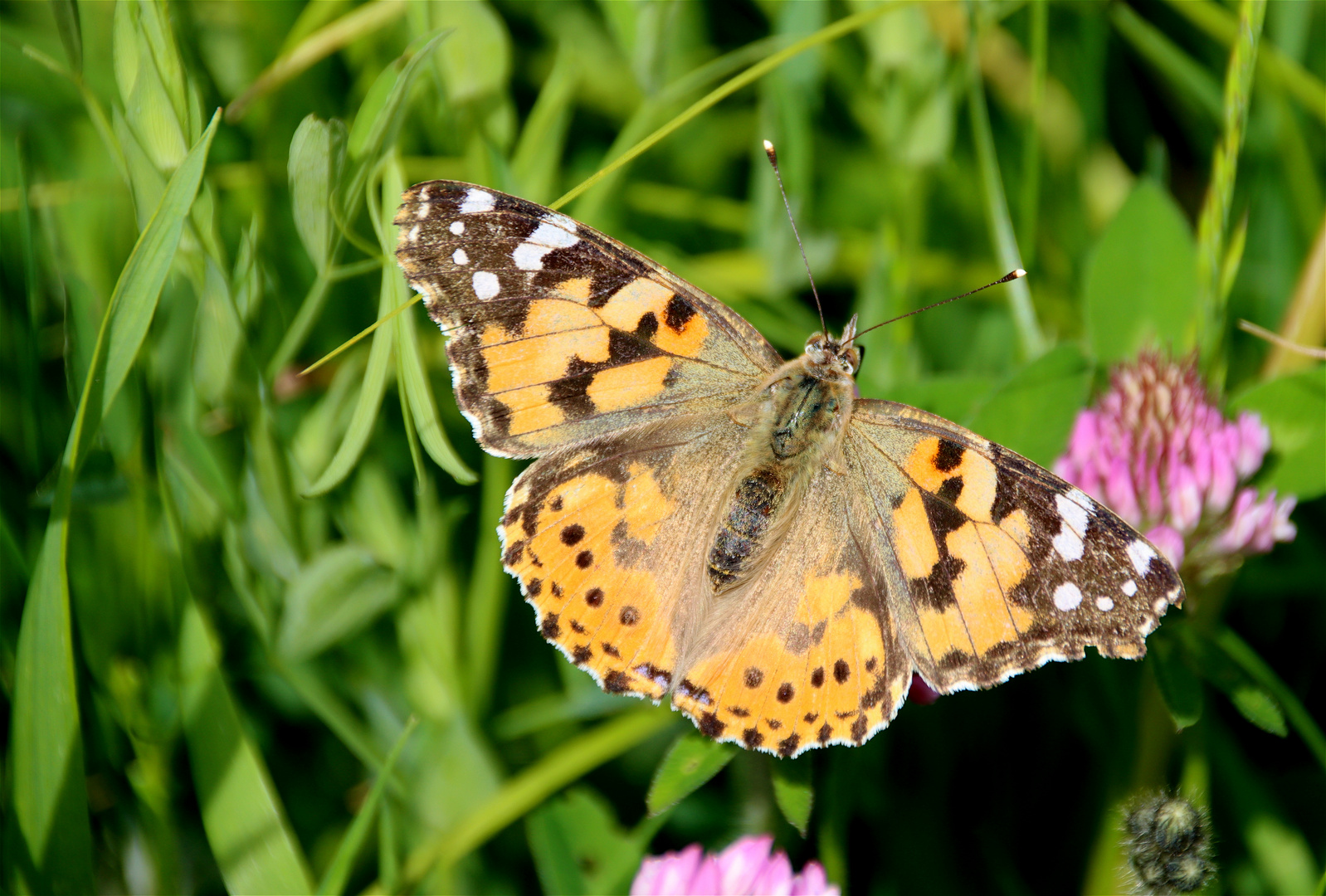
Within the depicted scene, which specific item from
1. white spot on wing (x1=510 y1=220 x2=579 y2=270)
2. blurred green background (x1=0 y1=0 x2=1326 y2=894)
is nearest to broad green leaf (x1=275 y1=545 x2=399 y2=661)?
blurred green background (x1=0 y1=0 x2=1326 y2=894)

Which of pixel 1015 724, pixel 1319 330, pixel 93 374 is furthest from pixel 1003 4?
pixel 93 374

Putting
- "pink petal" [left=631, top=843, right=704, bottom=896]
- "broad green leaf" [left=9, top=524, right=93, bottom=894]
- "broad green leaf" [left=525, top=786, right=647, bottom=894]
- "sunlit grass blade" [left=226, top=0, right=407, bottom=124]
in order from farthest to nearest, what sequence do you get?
1. "sunlit grass blade" [left=226, top=0, right=407, bottom=124]
2. "broad green leaf" [left=525, top=786, right=647, bottom=894]
3. "pink petal" [left=631, top=843, right=704, bottom=896]
4. "broad green leaf" [left=9, top=524, right=93, bottom=894]

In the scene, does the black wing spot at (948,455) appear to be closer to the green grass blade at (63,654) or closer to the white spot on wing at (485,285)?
the white spot on wing at (485,285)

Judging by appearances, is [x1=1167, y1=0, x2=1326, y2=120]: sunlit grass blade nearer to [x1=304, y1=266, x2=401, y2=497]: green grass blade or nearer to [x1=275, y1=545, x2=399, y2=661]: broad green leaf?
[x1=304, y1=266, x2=401, y2=497]: green grass blade

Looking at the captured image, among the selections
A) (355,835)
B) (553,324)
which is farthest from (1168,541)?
(355,835)

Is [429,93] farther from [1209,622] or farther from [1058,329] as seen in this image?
[1209,622]

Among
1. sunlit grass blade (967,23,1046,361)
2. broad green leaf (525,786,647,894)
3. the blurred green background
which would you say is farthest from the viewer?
sunlit grass blade (967,23,1046,361)
